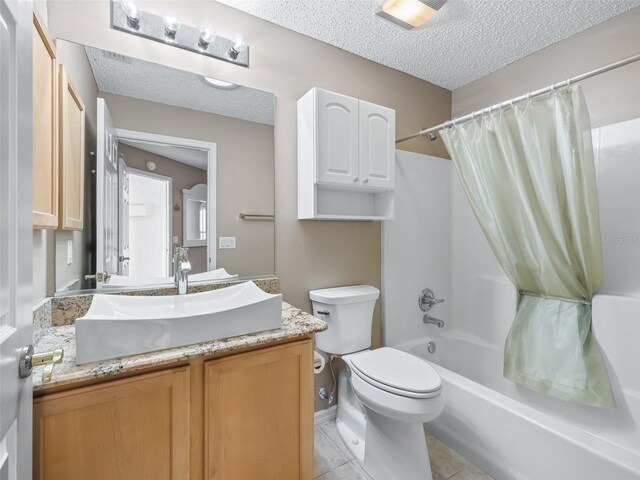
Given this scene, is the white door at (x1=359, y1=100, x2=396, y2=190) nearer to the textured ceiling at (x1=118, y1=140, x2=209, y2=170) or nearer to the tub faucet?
the textured ceiling at (x1=118, y1=140, x2=209, y2=170)

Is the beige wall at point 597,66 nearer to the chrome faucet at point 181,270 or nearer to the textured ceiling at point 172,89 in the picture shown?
the textured ceiling at point 172,89

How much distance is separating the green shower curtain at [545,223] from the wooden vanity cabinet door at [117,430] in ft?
5.68

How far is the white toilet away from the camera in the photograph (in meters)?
1.37

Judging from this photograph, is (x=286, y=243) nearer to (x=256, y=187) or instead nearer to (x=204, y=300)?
(x=256, y=187)

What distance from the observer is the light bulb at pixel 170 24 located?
4.69ft

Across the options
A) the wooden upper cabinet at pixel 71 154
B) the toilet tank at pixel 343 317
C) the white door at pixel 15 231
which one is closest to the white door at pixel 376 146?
the toilet tank at pixel 343 317

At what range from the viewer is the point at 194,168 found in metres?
1.55

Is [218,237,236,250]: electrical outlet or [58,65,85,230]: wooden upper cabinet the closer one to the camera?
[58,65,85,230]: wooden upper cabinet

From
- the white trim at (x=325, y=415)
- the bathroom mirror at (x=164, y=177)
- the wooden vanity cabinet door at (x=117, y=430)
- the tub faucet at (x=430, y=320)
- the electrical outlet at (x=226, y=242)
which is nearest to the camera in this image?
the wooden vanity cabinet door at (x=117, y=430)

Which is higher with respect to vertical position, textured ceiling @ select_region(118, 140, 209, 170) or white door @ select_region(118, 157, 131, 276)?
textured ceiling @ select_region(118, 140, 209, 170)

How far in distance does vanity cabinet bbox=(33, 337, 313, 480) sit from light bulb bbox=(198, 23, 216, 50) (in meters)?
1.45

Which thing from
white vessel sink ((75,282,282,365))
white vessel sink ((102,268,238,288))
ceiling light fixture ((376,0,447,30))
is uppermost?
ceiling light fixture ((376,0,447,30))

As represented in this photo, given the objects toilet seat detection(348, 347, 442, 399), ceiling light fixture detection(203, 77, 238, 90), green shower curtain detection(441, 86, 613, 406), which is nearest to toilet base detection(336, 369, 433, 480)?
toilet seat detection(348, 347, 442, 399)

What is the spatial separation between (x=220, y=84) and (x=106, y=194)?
30.4 inches
